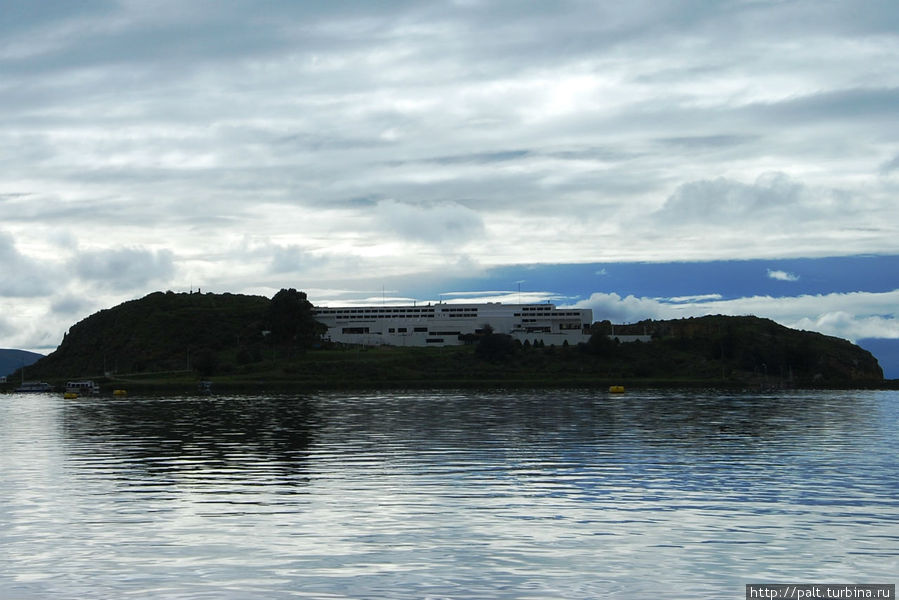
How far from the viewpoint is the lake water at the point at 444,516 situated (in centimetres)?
2612

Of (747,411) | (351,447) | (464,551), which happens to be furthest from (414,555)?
(747,411)

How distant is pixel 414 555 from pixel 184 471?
87.3 feet

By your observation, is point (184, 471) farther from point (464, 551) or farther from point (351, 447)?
point (464, 551)

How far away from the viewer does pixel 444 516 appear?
119 feet

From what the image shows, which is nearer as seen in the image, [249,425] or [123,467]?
[123,467]

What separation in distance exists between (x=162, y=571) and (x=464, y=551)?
8.67 meters

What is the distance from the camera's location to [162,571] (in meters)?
27.0

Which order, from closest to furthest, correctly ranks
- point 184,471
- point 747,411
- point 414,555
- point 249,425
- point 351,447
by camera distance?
point 414,555 → point 184,471 → point 351,447 → point 249,425 → point 747,411

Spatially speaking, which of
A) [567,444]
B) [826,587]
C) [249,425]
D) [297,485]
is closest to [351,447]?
[567,444]

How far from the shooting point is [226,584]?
2545cm

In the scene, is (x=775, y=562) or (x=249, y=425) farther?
(x=249, y=425)

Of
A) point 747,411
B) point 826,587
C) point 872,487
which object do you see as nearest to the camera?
point 826,587

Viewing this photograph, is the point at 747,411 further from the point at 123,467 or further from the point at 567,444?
the point at 123,467

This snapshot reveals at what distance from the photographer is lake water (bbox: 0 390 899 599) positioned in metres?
26.1
